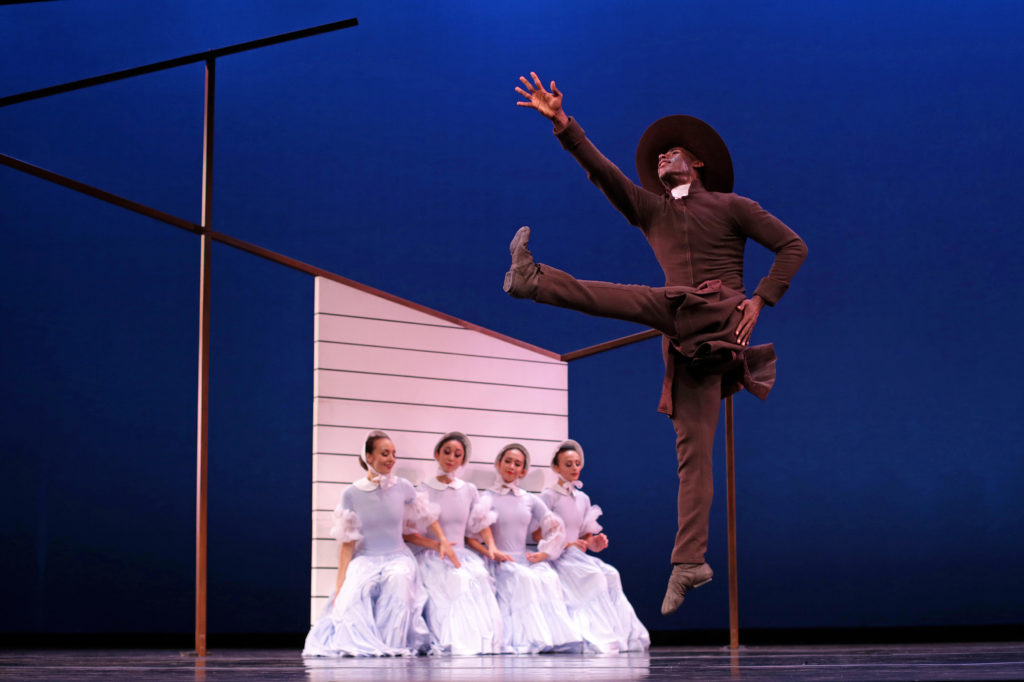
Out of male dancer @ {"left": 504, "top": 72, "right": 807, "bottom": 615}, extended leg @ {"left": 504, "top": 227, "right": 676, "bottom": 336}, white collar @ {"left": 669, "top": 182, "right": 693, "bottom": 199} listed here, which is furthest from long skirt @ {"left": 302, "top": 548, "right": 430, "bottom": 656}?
white collar @ {"left": 669, "top": 182, "right": 693, "bottom": 199}

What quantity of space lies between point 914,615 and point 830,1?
14.2 ft

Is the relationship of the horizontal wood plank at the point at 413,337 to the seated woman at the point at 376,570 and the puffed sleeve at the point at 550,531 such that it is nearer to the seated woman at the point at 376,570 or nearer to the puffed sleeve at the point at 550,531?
the seated woman at the point at 376,570

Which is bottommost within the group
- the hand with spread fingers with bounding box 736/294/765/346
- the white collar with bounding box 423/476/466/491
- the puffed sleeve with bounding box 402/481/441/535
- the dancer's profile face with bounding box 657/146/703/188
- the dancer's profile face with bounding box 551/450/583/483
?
the puffed sleeve with bounding box 402/481/441/535

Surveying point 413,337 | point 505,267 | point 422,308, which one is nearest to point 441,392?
point 413,337

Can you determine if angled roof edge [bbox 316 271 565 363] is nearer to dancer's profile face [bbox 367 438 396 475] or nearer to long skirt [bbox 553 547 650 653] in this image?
dancer's profile face [bbox 367 438 396 475]

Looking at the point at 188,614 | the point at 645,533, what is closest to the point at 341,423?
the point at 188,614

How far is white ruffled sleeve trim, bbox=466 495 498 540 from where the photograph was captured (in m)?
5.75

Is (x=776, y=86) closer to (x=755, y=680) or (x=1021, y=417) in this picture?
(x=1021, y=417)

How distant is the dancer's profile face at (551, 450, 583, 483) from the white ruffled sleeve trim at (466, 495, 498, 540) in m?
0.51

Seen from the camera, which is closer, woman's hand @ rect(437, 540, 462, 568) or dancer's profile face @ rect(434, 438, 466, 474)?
woman's hand @ rect(437, 540, 462, 568)

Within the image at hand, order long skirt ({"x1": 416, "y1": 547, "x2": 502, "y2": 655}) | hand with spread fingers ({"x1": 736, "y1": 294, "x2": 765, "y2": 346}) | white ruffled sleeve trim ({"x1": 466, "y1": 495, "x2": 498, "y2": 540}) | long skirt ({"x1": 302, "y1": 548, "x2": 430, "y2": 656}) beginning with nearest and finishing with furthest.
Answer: hand with spread fingers ({"x1": 736, "y1": 294, "x2": 765, "y2": 346}), long skirt ({"x1": 302, "y1": 548, "x2": 430, "y2": 656}), long skirt ({"x1": 416, "y1": 547, "x2": 502, "y2": 655}), white ruffled sleeve trim ({"x1": 466, "y1": 495, "x2": 498, "y2": 540})

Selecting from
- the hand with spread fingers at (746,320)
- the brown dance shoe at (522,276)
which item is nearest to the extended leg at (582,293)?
the brown dance shoe at (522,276)

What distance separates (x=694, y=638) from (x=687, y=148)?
4.69 m

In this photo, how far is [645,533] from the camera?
742cm
